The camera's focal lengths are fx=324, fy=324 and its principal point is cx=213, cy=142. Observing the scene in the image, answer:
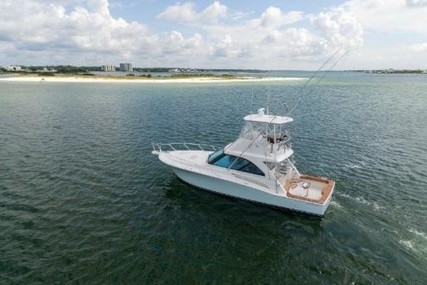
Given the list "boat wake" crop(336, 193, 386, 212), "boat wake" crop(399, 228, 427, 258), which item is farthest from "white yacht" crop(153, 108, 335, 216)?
"boat wake" crop(399, 228, 427, 258)

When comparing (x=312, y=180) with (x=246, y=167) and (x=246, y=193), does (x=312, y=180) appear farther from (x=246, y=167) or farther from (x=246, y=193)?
(x=246, y=193)

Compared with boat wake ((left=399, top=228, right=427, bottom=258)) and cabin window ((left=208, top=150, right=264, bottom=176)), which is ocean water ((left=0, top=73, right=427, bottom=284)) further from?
cabin window ((left=208, top=150, right=264, bottom=176))

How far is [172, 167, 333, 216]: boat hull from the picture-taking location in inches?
698

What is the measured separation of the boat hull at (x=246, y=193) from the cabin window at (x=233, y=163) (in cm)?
119

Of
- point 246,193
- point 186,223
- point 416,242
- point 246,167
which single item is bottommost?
point 416,242

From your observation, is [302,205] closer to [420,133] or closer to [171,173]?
[171,173]

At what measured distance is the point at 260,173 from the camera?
1952 cm

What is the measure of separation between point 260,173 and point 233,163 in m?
1.81

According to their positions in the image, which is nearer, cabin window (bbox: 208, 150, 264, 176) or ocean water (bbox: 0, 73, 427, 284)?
ocean water (bbox: 0, 73, 427, 284)

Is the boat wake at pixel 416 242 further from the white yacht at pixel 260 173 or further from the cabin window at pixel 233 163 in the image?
the cabin window at pixel 233 163

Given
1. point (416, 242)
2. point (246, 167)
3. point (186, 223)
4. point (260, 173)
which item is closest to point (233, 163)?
point (246, 167)

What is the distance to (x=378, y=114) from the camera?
171 feet

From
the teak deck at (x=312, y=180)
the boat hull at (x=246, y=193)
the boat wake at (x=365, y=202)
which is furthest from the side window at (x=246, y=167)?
the boat wake at (x=365, y=202)

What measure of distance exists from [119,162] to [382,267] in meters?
19.5
